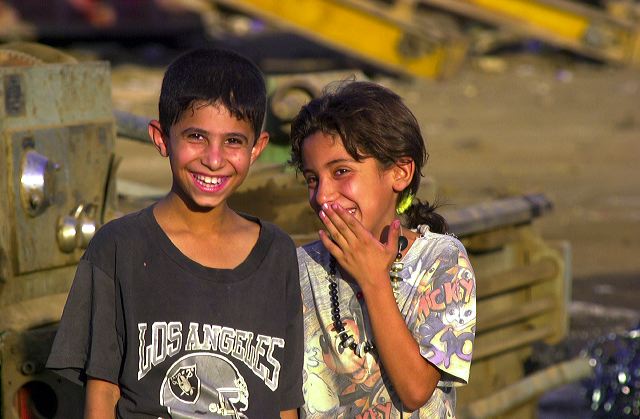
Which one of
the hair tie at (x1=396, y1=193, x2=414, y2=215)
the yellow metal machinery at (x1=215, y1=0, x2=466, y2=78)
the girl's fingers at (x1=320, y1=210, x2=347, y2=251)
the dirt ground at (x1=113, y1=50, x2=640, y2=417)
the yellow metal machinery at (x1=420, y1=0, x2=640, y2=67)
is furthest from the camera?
the yellow metal machinery at (x1=420, y1=0, x2=640, y2=67)

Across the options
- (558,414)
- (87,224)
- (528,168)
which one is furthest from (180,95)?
(528,168)

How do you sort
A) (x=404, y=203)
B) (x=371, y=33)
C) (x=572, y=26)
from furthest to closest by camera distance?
(x=572, y=26) → (x=371, y=33) → (x=404, y=203)

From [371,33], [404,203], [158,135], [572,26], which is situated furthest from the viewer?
[572,26]

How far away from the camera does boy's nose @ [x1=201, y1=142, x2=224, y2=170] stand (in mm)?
2541

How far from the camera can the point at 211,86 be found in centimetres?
255

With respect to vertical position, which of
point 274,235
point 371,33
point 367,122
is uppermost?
point 367,122

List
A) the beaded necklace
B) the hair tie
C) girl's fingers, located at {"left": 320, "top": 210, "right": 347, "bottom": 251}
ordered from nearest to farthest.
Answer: girl's fingers, located at {"left": 320, "top": 210, "right": 347, "bottom": 251} < the beaded necklace < the hair tie

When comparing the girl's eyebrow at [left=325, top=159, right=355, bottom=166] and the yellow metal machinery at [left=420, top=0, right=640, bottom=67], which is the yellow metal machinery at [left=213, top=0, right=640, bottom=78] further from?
the girl's eyebrow at [left=325, top=159, right=355, bottom=166]

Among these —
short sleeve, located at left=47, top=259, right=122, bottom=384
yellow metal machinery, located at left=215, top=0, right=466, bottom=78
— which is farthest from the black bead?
yellow metal machinery, located at left=215, top=0, right=466, bottom=78

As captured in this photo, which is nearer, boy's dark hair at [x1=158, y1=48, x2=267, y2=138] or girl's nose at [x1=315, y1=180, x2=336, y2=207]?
boy's dark hair at [x1=158, y1=48, x2=267, y2=138]

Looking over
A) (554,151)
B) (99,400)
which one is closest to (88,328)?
(99,400)

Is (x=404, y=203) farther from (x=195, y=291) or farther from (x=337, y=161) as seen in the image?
(x=195, y=291)

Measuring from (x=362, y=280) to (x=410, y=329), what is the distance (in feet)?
0.56

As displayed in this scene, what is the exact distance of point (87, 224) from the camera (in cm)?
369
